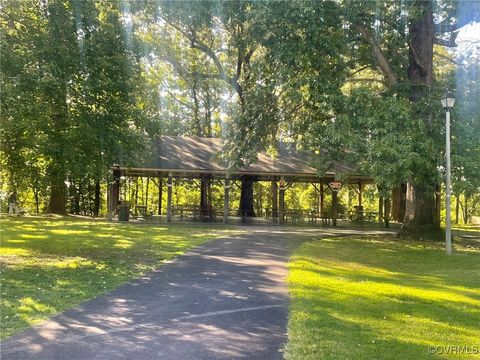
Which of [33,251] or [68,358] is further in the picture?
[33,251]

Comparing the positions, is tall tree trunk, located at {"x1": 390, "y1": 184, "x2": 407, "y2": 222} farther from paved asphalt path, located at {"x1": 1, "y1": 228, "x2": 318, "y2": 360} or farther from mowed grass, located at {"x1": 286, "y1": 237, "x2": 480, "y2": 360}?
paved asphalt path, located at {"x1": 1, "y1": 228, "x2": 318, "y2": 360}

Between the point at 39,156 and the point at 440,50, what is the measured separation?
23.1 metres

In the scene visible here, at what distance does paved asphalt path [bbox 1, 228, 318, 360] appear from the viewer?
17.0 feet

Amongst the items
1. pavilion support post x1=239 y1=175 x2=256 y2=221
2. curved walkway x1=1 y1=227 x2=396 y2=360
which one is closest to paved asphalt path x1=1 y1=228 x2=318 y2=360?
curved walkway x1=1 y1=227 x2=396 y2=360

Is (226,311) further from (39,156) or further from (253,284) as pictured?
(39,156)

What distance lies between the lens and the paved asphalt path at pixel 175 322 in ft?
17.0

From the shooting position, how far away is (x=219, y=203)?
43281 millimetres

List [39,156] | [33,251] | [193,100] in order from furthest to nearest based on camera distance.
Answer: [193,100]
[33,251]
[39,156]

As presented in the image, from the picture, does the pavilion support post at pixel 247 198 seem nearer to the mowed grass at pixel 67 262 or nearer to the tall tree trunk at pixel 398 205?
the mowed grass at pixel 67 262

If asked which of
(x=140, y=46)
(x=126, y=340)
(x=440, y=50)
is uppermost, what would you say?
(x=440, y=50)

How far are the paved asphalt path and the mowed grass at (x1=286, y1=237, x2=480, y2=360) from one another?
0.39m

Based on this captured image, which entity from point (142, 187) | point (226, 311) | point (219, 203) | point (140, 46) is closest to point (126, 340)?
point (226, 311)

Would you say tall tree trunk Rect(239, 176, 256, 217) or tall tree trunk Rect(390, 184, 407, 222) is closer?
tall tree trunk Rect(239, 176, 256, 217)

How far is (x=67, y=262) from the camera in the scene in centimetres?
1190
